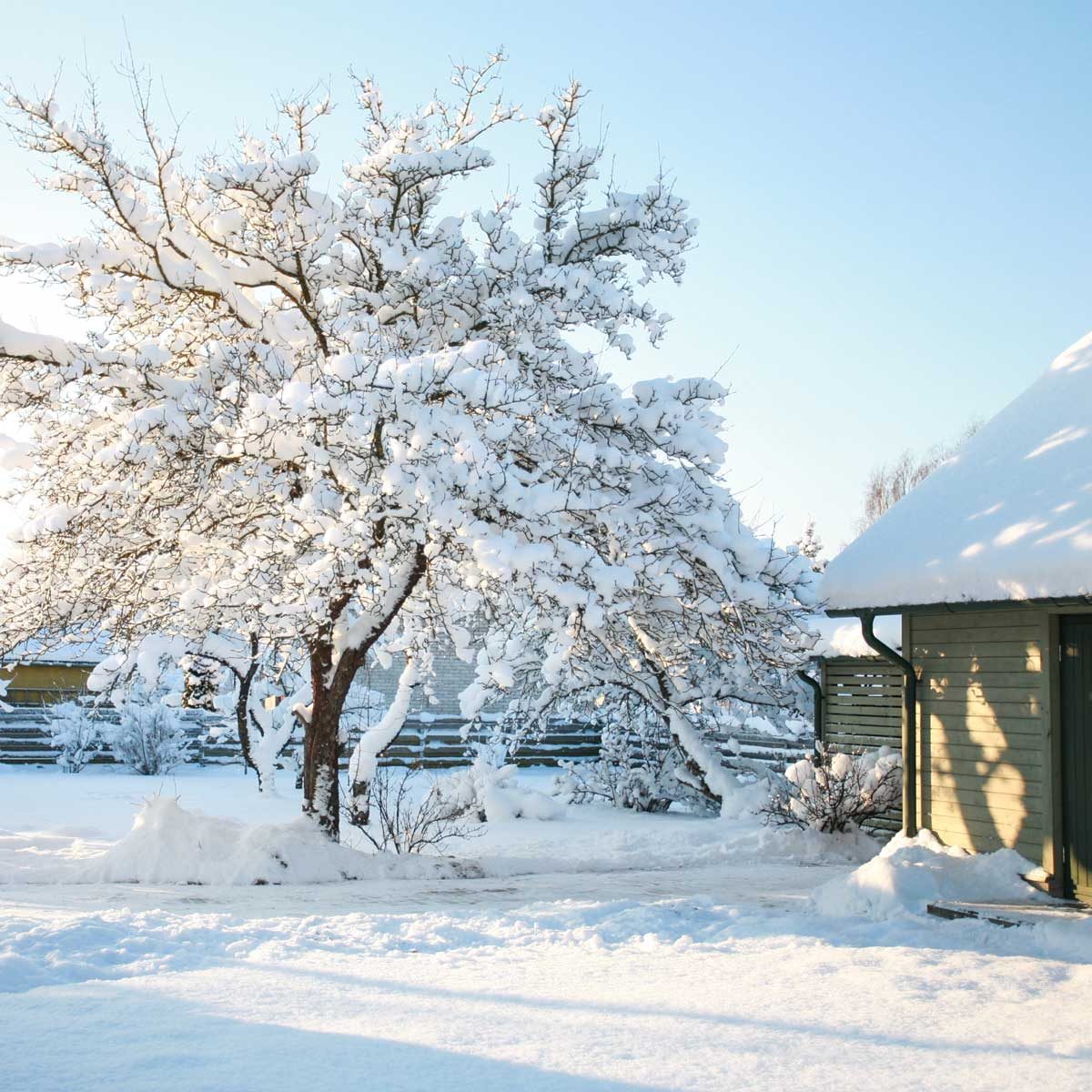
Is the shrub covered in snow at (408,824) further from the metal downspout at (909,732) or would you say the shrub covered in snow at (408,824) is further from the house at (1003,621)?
the house at (1003,621)

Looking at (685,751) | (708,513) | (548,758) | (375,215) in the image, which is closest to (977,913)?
(708,513)

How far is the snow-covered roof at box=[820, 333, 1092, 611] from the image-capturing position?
7906mm

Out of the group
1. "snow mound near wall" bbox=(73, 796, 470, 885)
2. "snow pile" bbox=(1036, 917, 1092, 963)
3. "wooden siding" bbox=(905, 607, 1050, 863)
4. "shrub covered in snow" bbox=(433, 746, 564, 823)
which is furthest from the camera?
"shrub covered in snow" bbox=(433, 746, 564, 823)

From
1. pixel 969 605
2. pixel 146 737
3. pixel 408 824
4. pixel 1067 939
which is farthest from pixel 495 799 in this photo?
pixel 1067 939

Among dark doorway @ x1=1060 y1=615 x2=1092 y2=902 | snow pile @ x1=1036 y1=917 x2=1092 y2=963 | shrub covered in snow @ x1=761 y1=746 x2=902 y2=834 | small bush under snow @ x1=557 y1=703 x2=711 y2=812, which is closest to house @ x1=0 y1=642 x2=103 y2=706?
small bush under snow @ x1=557 y1=703 x2=711 y2=812

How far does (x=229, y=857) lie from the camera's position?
9.92m

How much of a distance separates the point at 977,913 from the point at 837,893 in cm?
104

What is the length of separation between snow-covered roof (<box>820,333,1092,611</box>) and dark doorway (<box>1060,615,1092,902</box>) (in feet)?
2.79

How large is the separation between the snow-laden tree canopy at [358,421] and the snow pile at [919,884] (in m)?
2.32

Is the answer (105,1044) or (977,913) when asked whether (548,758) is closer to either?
(977,913)

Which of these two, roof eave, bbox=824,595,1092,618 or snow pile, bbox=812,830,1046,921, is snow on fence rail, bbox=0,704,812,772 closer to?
roof eave, bbox=824,595,1092,618

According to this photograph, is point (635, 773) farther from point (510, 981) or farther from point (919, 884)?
point (510, 981)

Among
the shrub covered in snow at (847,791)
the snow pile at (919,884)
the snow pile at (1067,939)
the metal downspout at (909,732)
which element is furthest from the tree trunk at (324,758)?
the snow pile at (1067,939)

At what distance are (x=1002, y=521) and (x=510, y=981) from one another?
5.28 m
